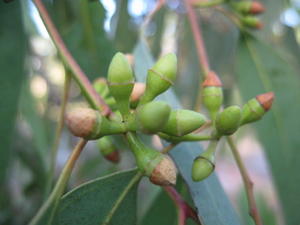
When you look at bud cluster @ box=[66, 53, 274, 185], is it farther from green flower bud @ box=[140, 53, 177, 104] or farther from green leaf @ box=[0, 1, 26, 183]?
green leaf @ box=[0, 1, 26, 183]

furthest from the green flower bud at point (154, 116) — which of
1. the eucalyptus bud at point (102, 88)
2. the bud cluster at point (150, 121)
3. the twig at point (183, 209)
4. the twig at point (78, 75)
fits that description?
the eucalyptus bud at point (102, 88)

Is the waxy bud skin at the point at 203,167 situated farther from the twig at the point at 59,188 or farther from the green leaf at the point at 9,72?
the green leaf at the point at 9,72

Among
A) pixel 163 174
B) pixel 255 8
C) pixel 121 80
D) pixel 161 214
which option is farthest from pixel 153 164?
pixel 255 8

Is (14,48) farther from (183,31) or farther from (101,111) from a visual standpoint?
(183,31)

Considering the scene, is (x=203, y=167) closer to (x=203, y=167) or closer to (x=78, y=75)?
(x=203, y=167)

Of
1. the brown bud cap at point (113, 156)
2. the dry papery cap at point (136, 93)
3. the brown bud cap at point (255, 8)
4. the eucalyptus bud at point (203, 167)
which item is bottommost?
the eucalyptus bud at point (203, 167)
